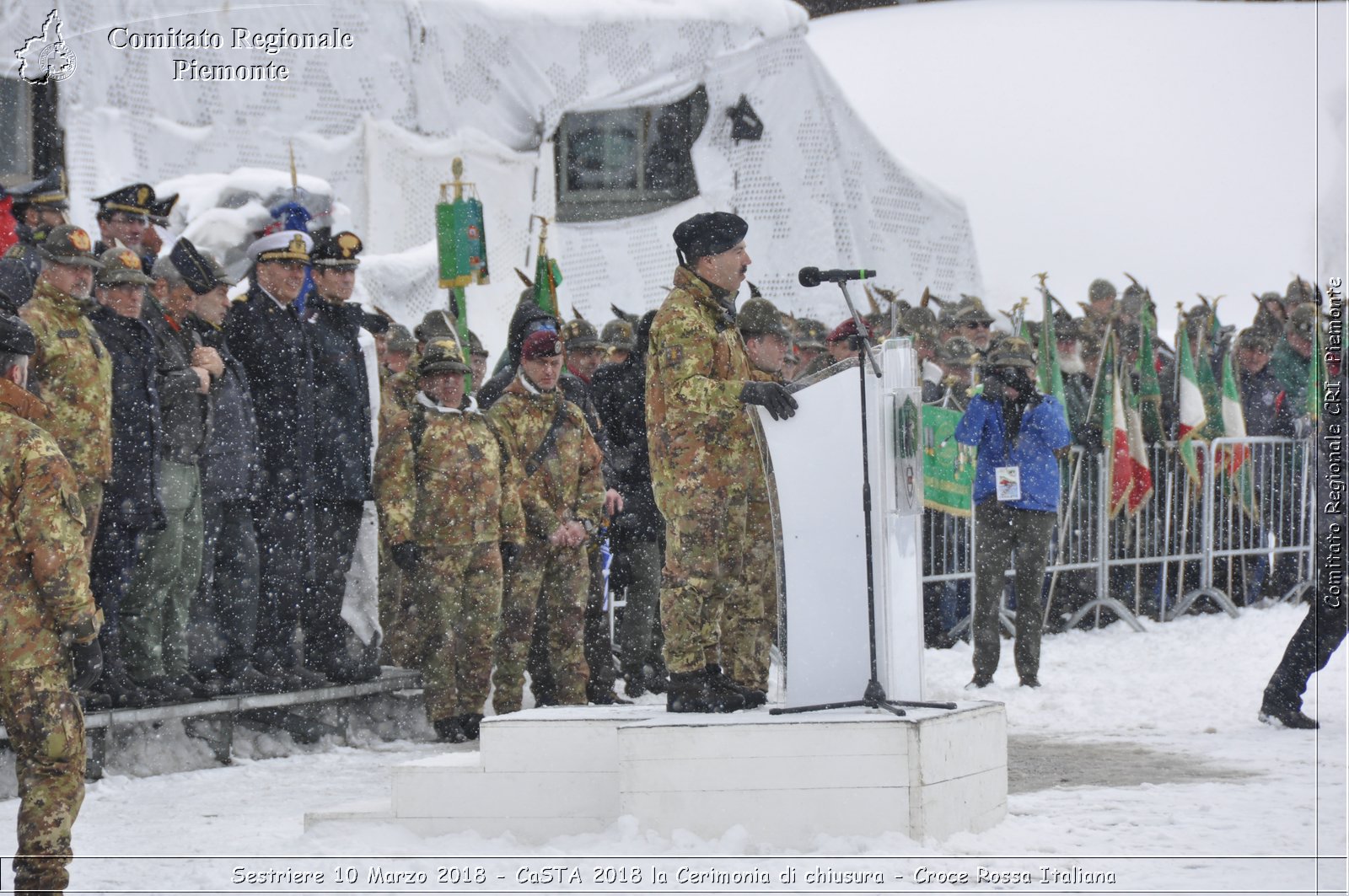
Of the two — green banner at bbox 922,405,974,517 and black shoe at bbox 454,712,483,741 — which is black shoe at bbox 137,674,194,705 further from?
green banner at bbox 922,405,974,517

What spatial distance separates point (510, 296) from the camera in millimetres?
15219

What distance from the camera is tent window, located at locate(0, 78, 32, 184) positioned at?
13.0 metres

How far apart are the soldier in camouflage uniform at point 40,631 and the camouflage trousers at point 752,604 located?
2.56 m

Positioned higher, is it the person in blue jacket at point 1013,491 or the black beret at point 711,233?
the black beret at point 711,233

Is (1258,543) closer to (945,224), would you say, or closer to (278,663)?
(945,224)

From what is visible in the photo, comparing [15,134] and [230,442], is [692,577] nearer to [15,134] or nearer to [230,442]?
[230,442]

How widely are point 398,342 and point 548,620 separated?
2.32 m

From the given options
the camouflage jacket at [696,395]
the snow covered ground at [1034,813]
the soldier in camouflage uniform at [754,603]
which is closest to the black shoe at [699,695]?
the soldier in camouflage uniform at [754,603]

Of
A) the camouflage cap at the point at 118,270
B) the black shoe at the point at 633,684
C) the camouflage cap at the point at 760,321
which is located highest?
the camouflage cap at the point at 118,270

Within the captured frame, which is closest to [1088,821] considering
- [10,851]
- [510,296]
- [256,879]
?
[256,879]

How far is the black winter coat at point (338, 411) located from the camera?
9219mm

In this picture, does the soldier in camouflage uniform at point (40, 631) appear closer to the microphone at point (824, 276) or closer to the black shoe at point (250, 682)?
the microphone at point (824, 276)

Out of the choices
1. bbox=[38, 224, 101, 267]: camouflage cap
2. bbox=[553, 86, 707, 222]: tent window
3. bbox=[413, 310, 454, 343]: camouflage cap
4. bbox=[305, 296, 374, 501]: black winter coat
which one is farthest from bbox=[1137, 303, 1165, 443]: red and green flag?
bbox=[38, 224, 101, 267]: camouflage cap

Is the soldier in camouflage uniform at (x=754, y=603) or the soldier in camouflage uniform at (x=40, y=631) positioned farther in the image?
the soldier in camouflage uniform at (x=754, y=603)
